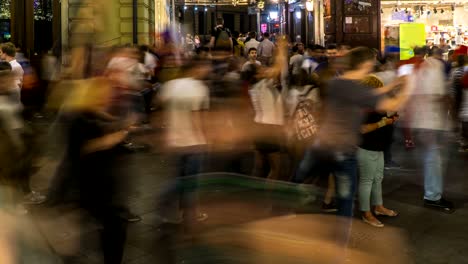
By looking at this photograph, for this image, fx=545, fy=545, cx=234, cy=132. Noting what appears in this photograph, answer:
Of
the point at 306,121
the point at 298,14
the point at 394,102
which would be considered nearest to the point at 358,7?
the point at 298,14

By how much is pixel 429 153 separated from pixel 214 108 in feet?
10.0

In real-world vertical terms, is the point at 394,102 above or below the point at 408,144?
above

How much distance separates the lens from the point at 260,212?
3244 mm

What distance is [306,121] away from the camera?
20.4 ft

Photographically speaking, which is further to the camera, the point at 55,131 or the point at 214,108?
the point at 214,108

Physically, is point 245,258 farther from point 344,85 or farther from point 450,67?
point 450,67

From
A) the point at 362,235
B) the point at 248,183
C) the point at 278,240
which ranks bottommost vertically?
the point at 362,235

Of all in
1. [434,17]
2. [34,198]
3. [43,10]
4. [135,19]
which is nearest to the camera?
[34,198]

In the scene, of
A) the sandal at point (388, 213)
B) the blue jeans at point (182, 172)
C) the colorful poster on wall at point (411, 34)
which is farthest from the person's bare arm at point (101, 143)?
the colorful poster on wall at point (411, 34)

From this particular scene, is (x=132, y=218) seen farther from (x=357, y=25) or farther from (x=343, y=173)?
(x=357, y=25)

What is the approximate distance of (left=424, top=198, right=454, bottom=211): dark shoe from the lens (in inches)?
280

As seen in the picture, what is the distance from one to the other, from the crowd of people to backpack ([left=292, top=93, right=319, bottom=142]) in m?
0.01

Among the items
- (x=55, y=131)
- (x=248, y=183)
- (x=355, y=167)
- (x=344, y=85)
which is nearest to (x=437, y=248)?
(x=355, y=167)

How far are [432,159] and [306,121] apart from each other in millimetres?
1962
